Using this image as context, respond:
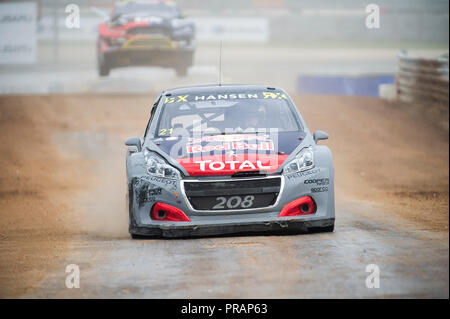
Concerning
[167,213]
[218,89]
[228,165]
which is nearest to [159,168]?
[167,213]

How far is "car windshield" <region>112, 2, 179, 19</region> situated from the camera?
21.6m

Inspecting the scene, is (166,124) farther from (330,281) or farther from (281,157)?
(330,281)

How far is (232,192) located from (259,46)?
44.2 metres

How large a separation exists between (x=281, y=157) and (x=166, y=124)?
1.46m

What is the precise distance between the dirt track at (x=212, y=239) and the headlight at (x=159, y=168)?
1.96 ft

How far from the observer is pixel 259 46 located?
166 feet

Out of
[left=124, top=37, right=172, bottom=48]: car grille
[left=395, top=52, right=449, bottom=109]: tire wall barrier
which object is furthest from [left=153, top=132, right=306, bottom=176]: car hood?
[left=124, top=37, right=172, bottom=48]: car grille

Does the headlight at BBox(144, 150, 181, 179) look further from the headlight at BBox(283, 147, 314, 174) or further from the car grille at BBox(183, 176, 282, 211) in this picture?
the headlight at BBox(283, 147, 314, 174)

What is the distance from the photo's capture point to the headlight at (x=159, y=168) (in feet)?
23.6

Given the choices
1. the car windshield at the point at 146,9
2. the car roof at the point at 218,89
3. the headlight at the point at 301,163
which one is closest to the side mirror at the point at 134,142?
the car roof at the point at 218,89

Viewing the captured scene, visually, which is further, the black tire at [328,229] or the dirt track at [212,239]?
the black tire at [328,229]

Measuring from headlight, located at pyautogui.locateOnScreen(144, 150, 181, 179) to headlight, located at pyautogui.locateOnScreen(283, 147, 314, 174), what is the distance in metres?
0.98

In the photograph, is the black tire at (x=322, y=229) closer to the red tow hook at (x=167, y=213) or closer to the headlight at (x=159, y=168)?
the red tow hook at (x=167, y=213)

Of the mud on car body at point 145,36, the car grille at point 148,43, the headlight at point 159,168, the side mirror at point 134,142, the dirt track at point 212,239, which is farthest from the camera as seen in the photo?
the mud on car body at point 145,36
